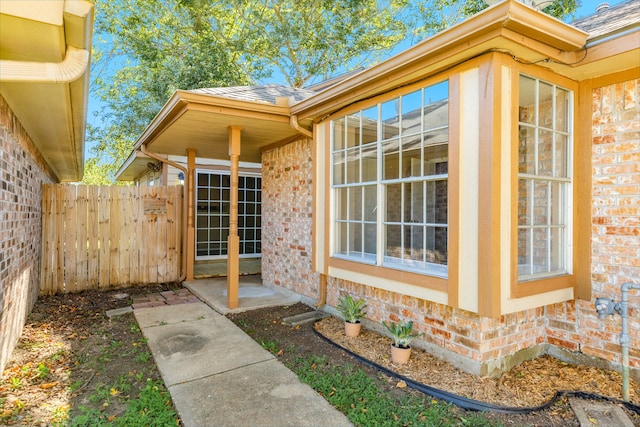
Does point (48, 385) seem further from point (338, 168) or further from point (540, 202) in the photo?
point (540, 202)

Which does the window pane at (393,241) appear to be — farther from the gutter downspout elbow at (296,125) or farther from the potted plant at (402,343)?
the gutter downspout elbow at (296,125)

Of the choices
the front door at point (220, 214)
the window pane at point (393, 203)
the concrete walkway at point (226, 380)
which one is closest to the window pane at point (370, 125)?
the window pane at point (393, 203)

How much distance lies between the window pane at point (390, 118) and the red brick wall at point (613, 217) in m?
1.77

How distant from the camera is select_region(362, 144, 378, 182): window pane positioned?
4.12m

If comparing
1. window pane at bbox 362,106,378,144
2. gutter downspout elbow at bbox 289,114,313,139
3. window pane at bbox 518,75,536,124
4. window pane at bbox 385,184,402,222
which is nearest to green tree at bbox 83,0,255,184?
gutter downspout elbow at bbox 289,114,313,139

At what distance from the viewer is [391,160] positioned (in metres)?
3.91

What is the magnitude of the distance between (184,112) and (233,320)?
2737mm

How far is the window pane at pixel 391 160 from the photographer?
3.83 meters

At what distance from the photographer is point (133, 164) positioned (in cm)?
966

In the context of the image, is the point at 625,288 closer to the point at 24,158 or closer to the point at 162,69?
the point at 24,158

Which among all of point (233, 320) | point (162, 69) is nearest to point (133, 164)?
point (162, 69)

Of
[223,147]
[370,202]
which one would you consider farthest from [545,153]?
[223,147]

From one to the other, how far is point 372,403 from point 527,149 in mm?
2576

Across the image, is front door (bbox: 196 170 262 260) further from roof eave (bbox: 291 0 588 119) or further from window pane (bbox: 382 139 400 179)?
roof eave (bbox: 291 0 588 119)
